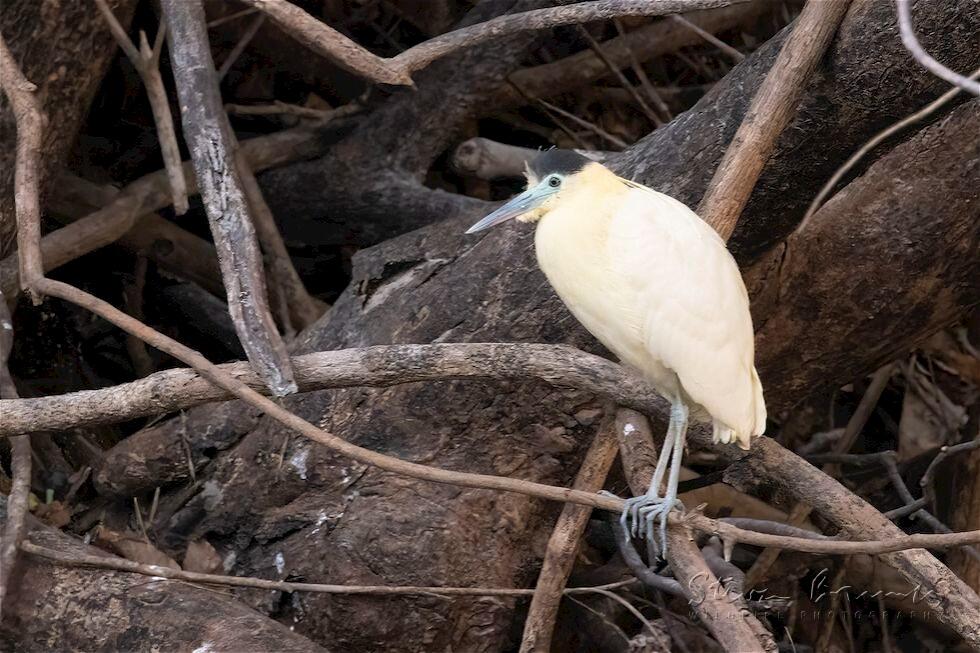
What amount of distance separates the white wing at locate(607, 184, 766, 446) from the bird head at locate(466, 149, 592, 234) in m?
0.12

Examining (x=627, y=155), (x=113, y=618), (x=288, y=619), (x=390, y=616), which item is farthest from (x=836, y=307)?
(x=113, y=618)

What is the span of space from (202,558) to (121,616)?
0.39m

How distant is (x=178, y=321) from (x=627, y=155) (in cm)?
143

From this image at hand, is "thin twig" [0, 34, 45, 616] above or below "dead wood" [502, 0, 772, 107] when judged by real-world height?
above

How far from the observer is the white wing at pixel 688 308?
156 cm

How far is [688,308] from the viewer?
1.58 metres

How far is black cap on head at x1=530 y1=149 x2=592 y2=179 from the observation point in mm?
1654

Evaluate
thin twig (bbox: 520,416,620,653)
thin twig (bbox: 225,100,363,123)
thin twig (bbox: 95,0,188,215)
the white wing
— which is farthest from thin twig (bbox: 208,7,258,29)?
thin twig (bbox: 520,416,620,653)

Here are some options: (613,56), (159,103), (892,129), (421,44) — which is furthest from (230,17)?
(892,129)

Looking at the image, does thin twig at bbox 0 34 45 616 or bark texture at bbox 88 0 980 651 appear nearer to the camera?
thin twig at bbox 0 34 45 616

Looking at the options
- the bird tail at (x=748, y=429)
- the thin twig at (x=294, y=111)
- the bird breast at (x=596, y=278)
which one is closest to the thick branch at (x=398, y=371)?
the bird breast at (x=596, y=278)

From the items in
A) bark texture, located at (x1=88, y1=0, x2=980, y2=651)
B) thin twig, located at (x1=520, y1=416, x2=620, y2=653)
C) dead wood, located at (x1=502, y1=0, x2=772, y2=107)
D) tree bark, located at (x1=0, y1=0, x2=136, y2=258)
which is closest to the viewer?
thin twig, located at (x1=520, y1=416, x2=620, y2=653)

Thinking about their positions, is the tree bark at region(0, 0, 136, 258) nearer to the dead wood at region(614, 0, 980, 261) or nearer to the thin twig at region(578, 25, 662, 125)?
the dead wood at region(614, 0, 980, 261)

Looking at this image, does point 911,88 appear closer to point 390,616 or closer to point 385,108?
point 390,616
